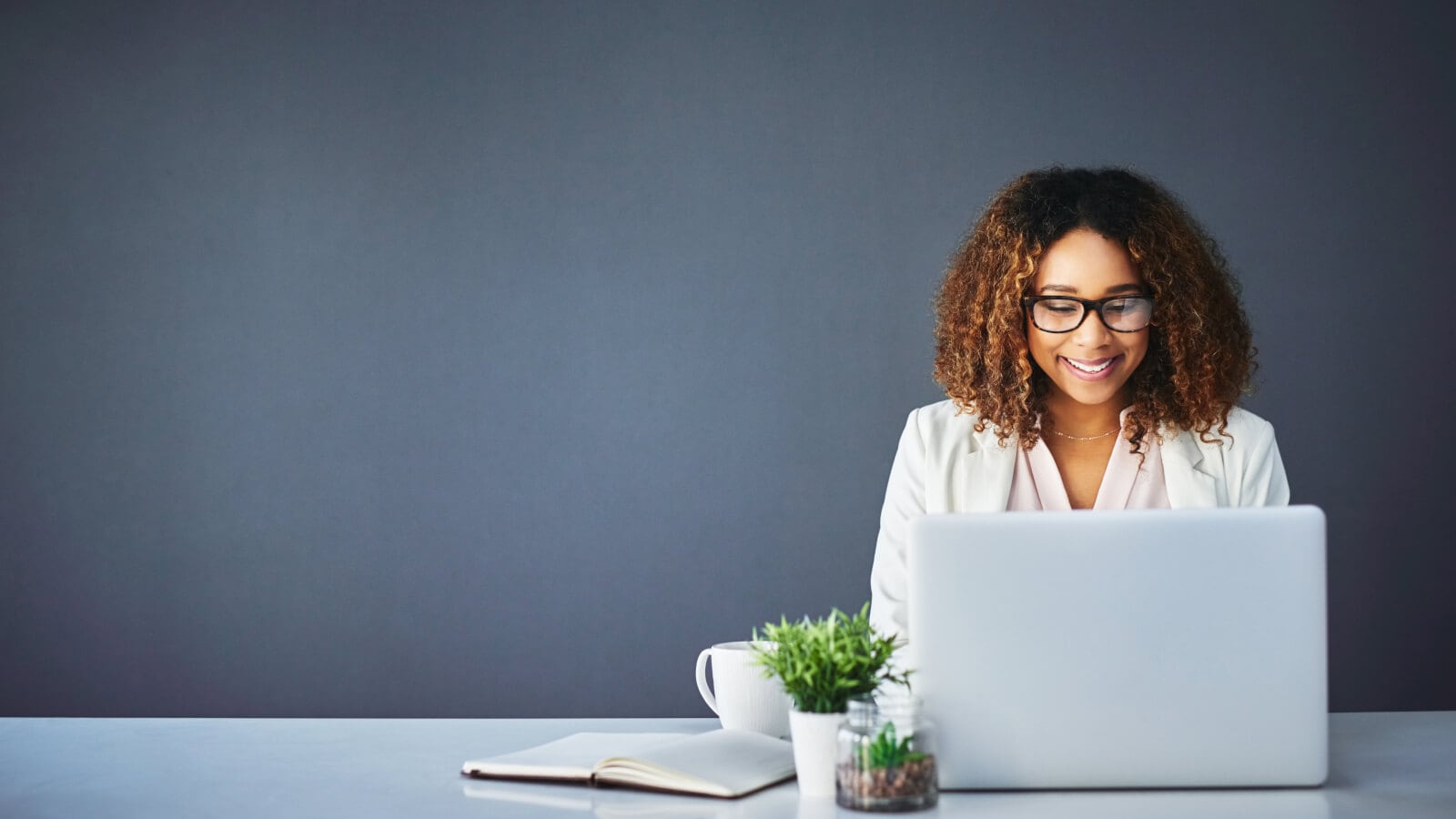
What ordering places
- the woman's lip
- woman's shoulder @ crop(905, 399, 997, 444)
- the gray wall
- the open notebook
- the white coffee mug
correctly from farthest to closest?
1. the gray wall
2. woman's shoulder @ crop(905, 399, 997, 444)
3. the woman's lip
4. the white coffee mug
5. the open notebook

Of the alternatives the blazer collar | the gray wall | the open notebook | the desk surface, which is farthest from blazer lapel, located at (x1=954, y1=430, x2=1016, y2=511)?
the gray wall

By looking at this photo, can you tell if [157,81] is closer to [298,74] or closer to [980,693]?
[298,74]

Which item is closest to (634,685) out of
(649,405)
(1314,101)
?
(649,405)

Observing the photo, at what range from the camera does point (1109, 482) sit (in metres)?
1.93

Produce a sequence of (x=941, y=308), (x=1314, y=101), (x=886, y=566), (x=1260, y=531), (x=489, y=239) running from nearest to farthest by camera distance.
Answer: (x=1260, y=531), (x=886, y=566), (x=941, y=308), (x=1314, y=101), (x=489, y=239)

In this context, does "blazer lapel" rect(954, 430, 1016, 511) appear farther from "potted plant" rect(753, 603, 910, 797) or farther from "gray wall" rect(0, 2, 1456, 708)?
"gray wall" rect(0, 2, 1456, 708)

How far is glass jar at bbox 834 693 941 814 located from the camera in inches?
39.7

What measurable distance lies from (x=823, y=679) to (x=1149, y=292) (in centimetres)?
110

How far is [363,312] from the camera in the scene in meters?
3.47

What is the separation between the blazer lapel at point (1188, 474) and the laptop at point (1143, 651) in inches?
31.5

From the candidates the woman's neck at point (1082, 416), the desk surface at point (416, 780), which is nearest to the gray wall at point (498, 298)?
the woman's neck at point (1082, 416)

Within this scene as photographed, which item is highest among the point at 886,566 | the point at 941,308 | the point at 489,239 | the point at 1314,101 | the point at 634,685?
the point at 1314,101

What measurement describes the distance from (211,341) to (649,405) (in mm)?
1217

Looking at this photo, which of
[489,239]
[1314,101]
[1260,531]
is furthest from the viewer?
[489,239]
